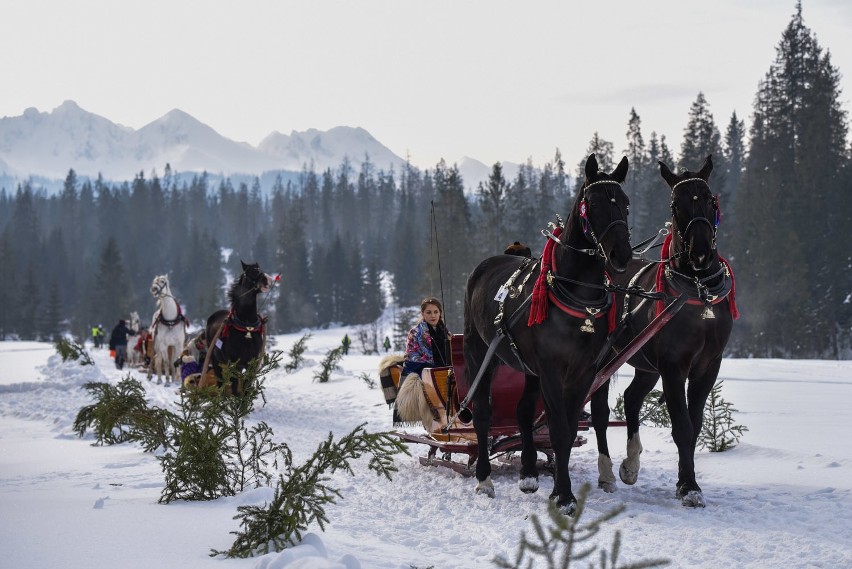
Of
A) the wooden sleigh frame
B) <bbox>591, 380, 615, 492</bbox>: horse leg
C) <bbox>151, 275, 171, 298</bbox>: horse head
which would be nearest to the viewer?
<bbox>591, 380, 615, 492</bbox>: horse leg

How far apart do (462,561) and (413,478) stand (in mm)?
3157

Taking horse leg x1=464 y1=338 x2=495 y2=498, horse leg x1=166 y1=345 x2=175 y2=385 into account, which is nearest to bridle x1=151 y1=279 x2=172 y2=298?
horse leg x1=166 y1=345 x2=175 y2=385

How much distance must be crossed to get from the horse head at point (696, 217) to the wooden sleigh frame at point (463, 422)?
2006 millimetres

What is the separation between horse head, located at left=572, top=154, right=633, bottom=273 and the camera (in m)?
6.75

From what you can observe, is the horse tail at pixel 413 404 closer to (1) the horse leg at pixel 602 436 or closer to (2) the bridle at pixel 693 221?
(1) the horse leg at pixel 602 436

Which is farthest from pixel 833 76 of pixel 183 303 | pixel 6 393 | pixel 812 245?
pixel 183 303

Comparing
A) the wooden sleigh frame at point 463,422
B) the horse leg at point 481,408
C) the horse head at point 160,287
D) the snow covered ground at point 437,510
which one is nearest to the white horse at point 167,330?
the horse head at point 160,287

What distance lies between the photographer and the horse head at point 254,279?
589 inches

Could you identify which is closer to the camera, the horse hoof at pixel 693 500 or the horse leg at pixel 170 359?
the horse hoof at pixel 693 500

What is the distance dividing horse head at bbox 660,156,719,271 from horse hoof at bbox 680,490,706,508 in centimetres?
181

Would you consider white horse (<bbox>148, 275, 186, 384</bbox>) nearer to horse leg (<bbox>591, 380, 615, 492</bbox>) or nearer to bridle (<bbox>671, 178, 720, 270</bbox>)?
horse leg (<bbox>591, 380, 615, 492</bbox>)

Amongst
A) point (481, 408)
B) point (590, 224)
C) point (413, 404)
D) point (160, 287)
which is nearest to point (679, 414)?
point (590, 224)

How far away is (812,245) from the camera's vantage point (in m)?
46.7

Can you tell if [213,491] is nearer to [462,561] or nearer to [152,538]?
[152,538]
